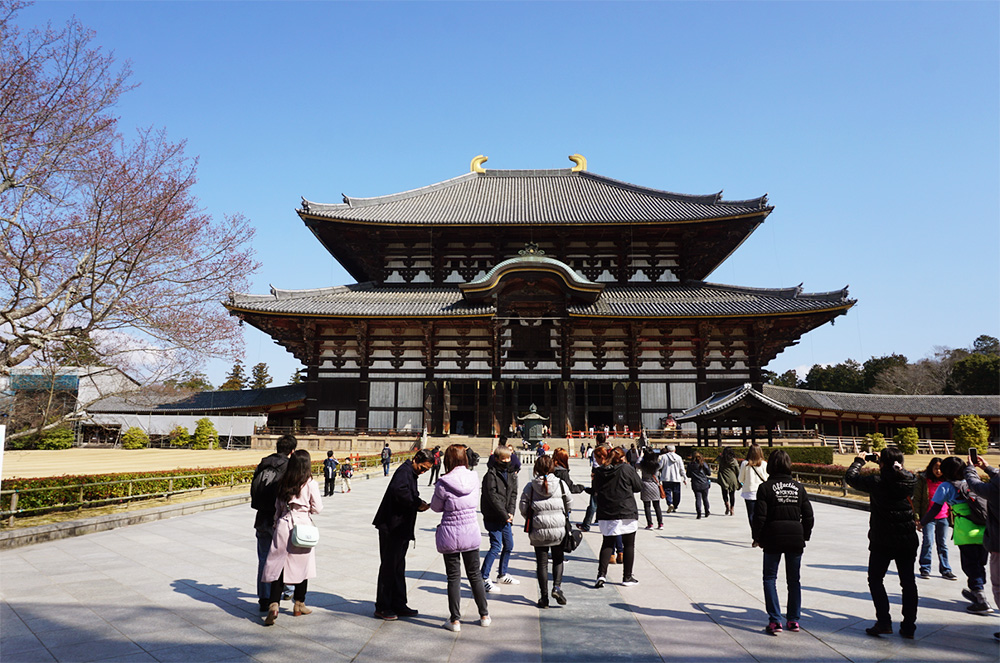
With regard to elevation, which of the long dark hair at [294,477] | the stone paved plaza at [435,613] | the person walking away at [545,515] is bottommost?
the stone paved plaza at [435,613]

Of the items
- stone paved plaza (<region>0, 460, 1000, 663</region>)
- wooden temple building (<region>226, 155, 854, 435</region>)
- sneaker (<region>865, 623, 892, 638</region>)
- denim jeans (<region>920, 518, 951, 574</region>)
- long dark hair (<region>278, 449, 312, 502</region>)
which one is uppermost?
wooden temple building (<region>226, 155, 854, 435</region>)

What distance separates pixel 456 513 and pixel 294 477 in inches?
65.1

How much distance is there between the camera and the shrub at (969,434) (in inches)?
1111

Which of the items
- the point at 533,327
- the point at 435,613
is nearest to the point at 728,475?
the point at 435,613

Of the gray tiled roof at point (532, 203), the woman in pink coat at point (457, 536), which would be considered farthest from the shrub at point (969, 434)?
the woman in pink coat at point (457, 536)

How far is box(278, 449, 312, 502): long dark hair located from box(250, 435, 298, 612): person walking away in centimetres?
19

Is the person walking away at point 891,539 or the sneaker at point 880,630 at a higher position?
the person walking away at point 891,539

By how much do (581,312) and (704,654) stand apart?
25763 mm

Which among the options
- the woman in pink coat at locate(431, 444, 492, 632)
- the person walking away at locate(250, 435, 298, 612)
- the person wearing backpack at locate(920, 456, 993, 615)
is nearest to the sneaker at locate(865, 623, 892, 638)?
the person wearing backpack at locate(920, 456, 993, 615)

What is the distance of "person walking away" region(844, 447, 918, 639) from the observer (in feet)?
16.8

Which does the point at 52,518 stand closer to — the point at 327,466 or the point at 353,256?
the point at 327,466

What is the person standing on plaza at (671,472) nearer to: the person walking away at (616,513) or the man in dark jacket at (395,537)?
the person walking away at (616,513)

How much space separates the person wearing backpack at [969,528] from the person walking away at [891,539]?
1102 millimetres

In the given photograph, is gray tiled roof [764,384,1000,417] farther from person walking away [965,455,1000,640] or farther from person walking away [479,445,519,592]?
person walking away [479,445,519,592]
